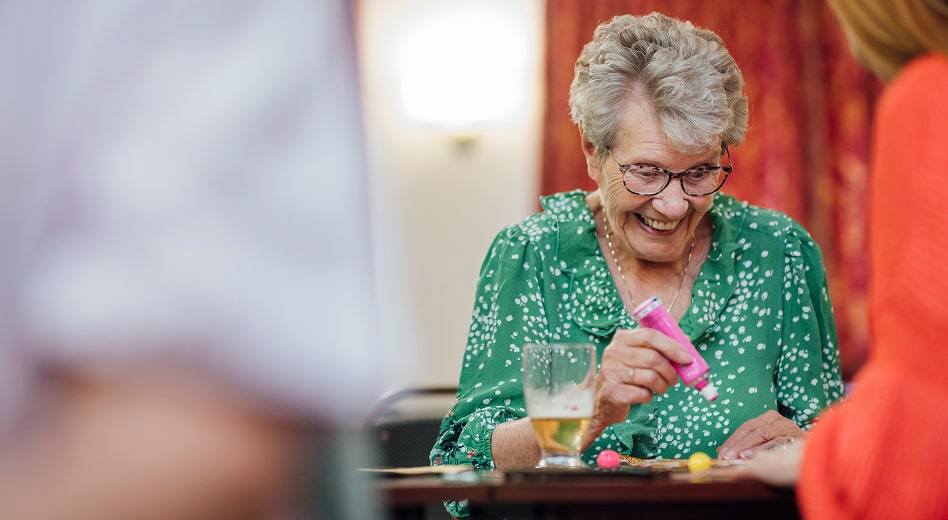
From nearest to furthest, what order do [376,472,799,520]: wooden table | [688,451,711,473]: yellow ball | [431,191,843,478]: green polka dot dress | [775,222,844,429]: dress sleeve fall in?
1. [376,472,799,520]: wooden table
2. [688,451,711,473]: yellow ball
3. [431,191,843,478]: green polka dot dress
4. [775,222,844,429]: dress sleeve

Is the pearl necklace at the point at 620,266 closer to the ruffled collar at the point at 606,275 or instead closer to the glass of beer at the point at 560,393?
the ruffled collar at the point at 606,275

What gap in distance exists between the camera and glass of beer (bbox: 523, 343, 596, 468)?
156 cm

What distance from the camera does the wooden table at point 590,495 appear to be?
4.11ft

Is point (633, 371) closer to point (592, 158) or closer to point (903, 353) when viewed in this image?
point (903, 353)

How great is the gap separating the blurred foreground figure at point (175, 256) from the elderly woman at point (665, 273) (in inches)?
58.7

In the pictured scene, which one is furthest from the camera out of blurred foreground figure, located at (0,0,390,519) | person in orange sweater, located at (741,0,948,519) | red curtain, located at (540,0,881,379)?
red curtain, located at (540,0,881,379)

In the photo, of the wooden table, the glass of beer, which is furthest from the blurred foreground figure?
the glass of beer

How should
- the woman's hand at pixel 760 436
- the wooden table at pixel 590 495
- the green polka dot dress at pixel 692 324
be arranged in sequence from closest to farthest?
1. the wooden table at pixel 590 495
2. the woman's hand at pixel 760 436
3. the green polka dot dress at pixel 692 324

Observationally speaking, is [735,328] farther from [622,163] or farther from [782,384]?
[622,163]

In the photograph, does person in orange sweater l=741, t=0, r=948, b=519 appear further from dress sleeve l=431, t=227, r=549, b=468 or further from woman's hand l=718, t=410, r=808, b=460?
dress sleeve l=431, t=227, r=549, b=468

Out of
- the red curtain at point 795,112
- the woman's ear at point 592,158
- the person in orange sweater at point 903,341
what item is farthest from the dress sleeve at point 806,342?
the red curtain at point 795,112

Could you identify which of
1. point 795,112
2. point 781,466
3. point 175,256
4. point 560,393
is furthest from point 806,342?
point 795,112

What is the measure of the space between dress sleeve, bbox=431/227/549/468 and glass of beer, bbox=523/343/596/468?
1.18ft

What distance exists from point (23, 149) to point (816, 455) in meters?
1.00
